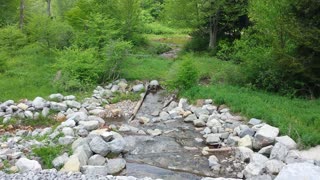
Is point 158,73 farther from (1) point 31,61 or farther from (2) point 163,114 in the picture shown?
(1) point 31,61

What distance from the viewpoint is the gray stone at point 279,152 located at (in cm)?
1138

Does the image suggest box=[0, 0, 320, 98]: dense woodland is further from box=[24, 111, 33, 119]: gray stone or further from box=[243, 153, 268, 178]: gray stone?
box=[243, 153, 268, 178]: gray stone

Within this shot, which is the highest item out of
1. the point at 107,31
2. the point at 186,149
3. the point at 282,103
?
the point at 107,31

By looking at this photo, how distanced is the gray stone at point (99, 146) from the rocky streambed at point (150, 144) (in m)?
0.03

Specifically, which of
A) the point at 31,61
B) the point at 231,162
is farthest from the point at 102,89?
the point at 231,162

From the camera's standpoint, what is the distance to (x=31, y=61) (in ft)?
74.4

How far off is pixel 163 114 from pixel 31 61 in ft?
34.6

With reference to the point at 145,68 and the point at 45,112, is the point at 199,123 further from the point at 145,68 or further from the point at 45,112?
the point at 145,68

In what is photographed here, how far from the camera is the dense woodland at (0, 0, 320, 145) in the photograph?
50.4ft

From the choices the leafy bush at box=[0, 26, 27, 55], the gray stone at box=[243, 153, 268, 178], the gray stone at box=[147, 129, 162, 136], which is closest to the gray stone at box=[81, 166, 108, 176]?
the gray stone at box=[147, 129, 162, 136]

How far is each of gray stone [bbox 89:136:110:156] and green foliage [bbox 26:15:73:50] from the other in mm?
13231

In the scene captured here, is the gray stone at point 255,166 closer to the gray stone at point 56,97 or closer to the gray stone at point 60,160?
the gray stone at point 60,160

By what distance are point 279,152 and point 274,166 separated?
95cm

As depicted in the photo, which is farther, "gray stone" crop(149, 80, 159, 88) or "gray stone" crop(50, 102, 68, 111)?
"gray stone" crop(149, 80, 159, 88)
